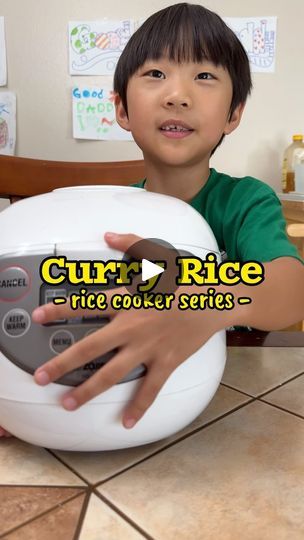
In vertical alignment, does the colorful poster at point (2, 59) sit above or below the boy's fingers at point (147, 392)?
above

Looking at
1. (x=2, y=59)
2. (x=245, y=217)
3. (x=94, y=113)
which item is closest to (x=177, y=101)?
(x=245, y=217)

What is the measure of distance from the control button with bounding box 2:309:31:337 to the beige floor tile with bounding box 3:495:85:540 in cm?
12

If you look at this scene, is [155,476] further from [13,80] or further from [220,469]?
[13,80]

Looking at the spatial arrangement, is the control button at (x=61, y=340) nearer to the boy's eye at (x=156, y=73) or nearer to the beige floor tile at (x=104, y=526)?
the beige floor tile at (x=104, y=526)

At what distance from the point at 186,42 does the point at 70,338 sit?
455mm

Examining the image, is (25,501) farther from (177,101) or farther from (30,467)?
(177,101)

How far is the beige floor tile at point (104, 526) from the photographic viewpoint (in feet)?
0.97

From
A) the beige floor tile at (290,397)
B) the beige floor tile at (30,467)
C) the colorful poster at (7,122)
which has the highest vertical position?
the colorful poster at (7,122)

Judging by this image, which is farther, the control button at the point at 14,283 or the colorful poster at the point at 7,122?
the colorful poster at the point at 7,122

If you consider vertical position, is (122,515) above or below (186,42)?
below

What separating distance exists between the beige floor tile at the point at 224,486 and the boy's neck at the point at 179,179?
41cm

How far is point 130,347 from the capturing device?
33 centimetres

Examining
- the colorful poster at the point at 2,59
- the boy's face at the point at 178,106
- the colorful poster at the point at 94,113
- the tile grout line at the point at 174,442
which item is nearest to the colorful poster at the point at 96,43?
the colorful poster at the point at 94,113

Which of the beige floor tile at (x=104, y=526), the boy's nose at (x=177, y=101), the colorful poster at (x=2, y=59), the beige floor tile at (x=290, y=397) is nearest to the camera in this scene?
the beige floor tile at (x=104, y=526)
